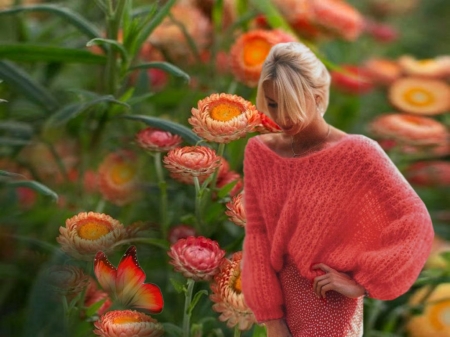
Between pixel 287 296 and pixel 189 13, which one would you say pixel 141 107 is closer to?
pixel 189 13

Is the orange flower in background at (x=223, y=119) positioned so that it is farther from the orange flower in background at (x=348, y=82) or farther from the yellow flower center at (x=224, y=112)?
the orange flower in background at (x=348, y=82)

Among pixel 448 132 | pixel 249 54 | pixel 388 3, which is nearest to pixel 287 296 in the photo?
pixel 249 54

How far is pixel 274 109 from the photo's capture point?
41 cm

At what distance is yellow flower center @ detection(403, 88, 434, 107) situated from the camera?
0.75 meters

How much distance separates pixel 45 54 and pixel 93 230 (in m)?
0.18

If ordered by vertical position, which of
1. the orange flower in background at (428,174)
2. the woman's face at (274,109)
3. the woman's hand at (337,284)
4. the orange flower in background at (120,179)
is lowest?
the orange flower in background at (428,174)

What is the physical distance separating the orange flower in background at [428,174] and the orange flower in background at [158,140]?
316 mm

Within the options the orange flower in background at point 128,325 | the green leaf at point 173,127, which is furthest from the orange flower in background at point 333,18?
the orange flower in background at point 128,325

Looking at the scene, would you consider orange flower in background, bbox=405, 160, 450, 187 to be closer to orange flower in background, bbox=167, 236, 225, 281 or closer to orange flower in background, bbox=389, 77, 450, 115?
orange flower in background, bbox=389, 77, 450, 115

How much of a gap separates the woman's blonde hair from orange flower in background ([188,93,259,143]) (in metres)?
→ 0.02

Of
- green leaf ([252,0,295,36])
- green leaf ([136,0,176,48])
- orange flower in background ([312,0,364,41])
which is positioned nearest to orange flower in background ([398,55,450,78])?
orange flower in background ([312,0,364,41])

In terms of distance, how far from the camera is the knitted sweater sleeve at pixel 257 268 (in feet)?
1.38

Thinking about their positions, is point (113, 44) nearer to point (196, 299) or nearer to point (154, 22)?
point (154, 22)

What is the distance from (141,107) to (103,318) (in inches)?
7.9
